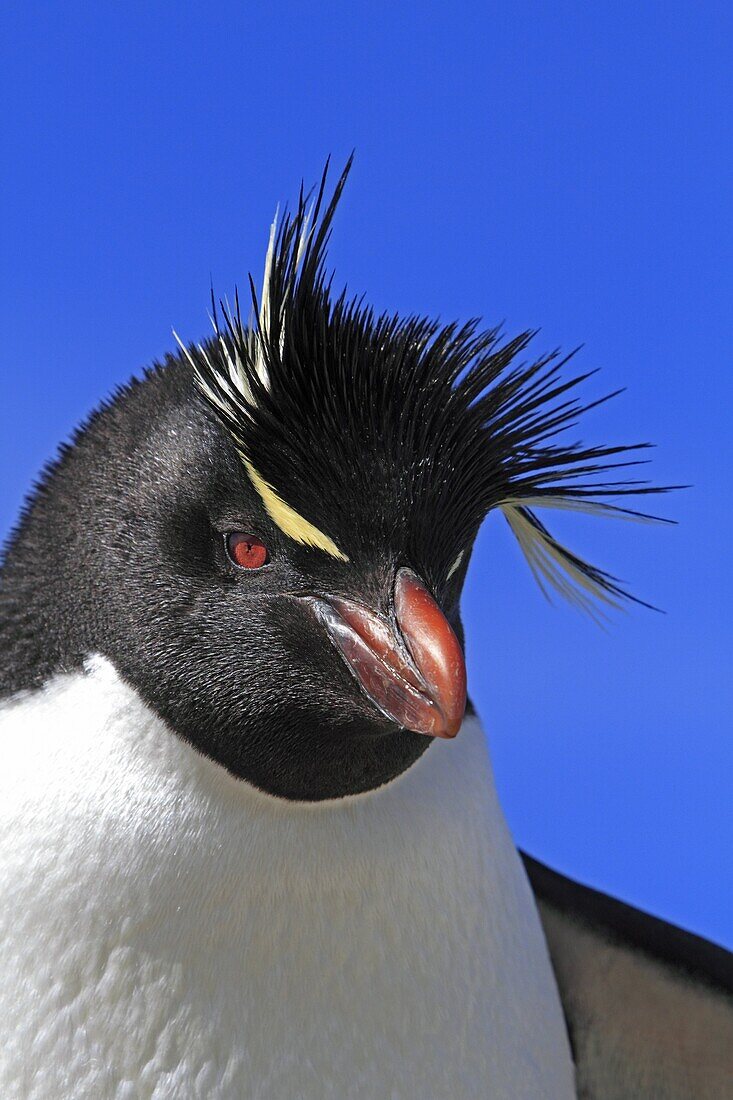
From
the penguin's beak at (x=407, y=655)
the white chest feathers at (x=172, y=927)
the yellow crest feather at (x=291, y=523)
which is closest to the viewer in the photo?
the penguin's beak at (x=407, y=655)

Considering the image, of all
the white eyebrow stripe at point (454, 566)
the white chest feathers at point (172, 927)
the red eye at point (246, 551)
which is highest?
the red eye at point (246, 551)

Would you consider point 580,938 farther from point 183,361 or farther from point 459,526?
point 183,361

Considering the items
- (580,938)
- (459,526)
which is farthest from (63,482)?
(580,938)

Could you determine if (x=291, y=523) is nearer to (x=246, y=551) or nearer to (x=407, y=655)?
(x=246, y=551)

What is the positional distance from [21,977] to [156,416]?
149cm

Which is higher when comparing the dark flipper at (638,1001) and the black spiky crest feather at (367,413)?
the black spiky crest feather at (367,413)

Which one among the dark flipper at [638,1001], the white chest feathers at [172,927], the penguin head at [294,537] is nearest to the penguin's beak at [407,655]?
the penguin head at [294,537]

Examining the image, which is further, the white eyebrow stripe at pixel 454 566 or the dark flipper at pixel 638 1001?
the dark flipper at pixel 638 1001

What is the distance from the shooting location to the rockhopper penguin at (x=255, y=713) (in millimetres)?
3014

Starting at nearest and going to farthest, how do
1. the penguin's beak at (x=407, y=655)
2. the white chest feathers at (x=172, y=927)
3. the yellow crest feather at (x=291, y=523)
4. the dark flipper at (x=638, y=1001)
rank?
the penguin's beak at (x=407, y=655), the yellow crest feather at (x=291, y=523), the white chest feathers at (x=172, y=927), the dark flipper at (x=638, y=1001)

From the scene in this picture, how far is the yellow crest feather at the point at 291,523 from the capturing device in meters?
2.98

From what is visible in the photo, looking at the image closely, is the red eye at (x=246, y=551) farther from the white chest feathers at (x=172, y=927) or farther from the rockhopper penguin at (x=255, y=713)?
the white chest feathers at (x=172, y=927)

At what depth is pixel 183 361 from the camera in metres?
3.48

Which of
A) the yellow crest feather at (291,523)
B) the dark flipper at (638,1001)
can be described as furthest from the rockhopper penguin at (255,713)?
the dark flipper at (638,1001)
